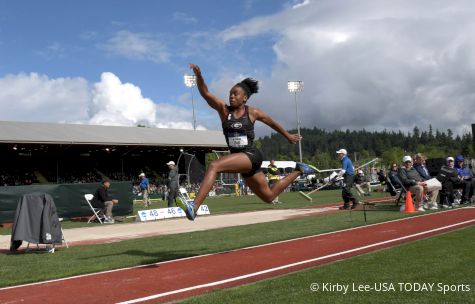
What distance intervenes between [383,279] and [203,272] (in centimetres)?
240

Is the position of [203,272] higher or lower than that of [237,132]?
lower

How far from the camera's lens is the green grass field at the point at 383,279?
15.9ft

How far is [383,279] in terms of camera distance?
5621mm

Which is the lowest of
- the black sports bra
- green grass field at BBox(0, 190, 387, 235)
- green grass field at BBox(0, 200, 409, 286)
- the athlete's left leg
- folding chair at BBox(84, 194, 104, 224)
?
green grass field at BBox(0, 190, 387, 235)

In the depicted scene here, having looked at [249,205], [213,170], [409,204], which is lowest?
[249,205]

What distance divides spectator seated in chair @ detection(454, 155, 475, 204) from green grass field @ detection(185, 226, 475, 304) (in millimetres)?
10412

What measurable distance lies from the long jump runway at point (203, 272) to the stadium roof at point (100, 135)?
104 feet

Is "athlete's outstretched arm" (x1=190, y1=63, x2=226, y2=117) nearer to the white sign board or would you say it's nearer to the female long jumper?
the female long jumper

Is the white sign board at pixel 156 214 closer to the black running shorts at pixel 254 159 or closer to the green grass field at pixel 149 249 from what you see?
the green grass field at pixel 149 249

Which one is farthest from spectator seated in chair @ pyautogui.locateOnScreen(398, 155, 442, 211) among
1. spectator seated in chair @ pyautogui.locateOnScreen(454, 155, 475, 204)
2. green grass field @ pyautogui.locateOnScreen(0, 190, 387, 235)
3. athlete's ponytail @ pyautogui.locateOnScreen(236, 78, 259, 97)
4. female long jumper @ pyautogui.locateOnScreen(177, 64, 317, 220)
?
athlete's ponytail @ pyautogui.locateOnScreen(236, 78, 259, 97)

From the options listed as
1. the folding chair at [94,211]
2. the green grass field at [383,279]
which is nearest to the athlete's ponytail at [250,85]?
the green grass field at [383,279]

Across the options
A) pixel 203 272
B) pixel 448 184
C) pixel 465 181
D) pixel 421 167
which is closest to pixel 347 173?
pixel 421 167

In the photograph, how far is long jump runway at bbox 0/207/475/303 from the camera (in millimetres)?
5645

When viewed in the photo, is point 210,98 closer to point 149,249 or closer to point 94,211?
point 149,249
